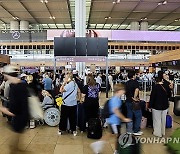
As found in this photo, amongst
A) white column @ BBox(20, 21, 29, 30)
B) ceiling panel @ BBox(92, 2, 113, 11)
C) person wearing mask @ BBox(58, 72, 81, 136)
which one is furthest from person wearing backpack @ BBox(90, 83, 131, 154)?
white column @ BBox(20, 21, 29, 30)

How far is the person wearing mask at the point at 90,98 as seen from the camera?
23.3 feet

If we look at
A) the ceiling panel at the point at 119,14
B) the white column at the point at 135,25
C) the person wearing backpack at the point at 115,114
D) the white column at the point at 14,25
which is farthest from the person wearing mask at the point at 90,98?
the white column at the point at 14,25

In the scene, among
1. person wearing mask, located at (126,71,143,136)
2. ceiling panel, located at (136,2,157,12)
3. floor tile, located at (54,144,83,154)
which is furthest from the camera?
ceiling panel, located at (136,2,157,12)

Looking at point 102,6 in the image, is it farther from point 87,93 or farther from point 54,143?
point 54,143

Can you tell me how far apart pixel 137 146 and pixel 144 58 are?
3234 centimetres

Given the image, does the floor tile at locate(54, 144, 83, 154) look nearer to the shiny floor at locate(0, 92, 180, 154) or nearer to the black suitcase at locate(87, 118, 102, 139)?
the shiny floor at locate(0, 92, 180, 154)

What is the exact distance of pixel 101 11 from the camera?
28.8 m

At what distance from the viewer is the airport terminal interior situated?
4.47 m

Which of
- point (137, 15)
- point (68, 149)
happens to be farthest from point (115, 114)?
point (137, 15)

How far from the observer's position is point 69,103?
6668mm

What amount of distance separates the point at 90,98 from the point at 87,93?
0.16m

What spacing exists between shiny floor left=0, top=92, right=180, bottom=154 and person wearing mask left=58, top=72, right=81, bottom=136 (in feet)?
0.98

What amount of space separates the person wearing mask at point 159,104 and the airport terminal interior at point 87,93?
23mm

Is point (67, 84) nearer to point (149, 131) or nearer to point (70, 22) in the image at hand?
point (149, 131)
